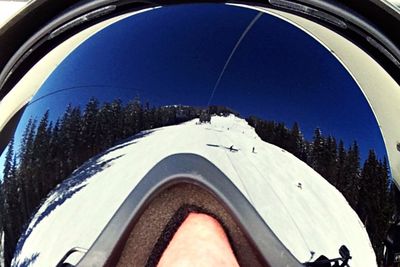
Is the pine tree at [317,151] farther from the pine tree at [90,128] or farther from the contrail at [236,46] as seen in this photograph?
the pine tree at [90,128]

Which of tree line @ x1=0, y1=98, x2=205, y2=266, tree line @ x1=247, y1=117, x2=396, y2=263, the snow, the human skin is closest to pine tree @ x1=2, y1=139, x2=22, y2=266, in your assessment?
tree line @ x1=0, y1=98, x2=205, y2=266

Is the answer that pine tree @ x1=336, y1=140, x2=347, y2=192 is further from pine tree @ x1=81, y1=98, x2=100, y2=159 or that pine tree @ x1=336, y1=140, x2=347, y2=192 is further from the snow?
pine tree @ x1=81, y1=98, x2=100, y2=159

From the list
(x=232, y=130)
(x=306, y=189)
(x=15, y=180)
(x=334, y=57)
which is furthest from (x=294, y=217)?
(x=15, y=180)

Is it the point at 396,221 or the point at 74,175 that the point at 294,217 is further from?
the point at 74,175

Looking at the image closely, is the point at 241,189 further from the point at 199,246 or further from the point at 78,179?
the point at 78,179

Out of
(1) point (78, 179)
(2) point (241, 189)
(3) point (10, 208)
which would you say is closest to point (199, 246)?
(2) point (241, 189)

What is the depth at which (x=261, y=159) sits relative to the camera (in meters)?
0.92

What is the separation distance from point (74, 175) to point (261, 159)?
10.8 inches

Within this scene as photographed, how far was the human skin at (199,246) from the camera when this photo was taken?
882 mm

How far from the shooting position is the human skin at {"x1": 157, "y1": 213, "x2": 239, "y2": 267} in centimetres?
88

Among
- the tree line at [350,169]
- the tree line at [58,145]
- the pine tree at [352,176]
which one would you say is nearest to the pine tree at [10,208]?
the tree line at [58,145]

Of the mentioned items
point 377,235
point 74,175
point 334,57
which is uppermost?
point 334,57

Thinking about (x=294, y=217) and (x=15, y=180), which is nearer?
(x=294, y=217)

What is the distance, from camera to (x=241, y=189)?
0.91 metres
